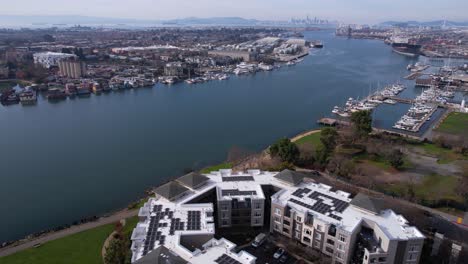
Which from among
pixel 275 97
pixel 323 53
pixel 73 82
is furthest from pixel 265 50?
pixel 73 82

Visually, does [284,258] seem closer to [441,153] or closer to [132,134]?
[441,153]

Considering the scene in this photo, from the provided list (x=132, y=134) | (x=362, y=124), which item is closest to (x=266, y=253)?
(x=362, y=124)

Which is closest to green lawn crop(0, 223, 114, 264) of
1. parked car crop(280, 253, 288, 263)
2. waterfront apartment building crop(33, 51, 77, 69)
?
parked car crop(280, 253, 288, 263)

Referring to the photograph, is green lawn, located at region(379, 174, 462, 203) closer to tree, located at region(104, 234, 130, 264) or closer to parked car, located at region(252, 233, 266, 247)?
parked car, located at region(252, 233, 266, 247)

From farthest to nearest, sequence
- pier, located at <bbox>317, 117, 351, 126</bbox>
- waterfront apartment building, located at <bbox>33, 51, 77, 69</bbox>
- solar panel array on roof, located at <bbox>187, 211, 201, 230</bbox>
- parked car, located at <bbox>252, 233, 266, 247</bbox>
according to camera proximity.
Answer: waterfront apartment building, located at <bbox>33, 51, 77, 69</bbox> < pier, located at <bbox>317, 117, 351, 126</bbox> < parked car, located at <bbox>252, 233, 266, 247</bbox> < solar panel array on roof, located at <bbox>187, 211, 201, 230</bbox>

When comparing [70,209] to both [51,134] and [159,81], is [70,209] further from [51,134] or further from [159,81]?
[159,81]

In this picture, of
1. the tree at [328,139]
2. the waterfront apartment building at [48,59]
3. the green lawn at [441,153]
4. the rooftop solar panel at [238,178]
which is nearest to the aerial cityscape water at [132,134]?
the tree at [328,139]
